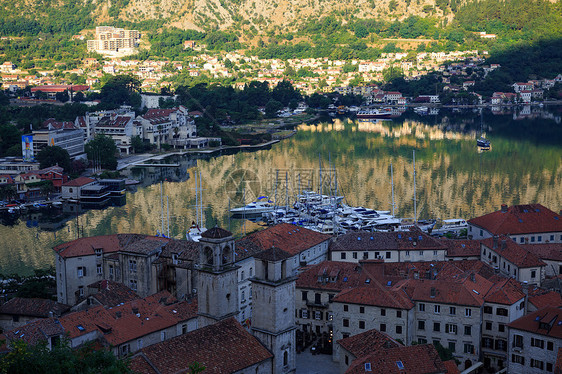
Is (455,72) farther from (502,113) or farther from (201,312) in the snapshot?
(201,312)

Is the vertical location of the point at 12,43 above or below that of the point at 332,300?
above

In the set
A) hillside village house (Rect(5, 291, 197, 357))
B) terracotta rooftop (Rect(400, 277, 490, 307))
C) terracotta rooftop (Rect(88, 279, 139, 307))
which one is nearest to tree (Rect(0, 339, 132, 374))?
hillside village house (Rect(5, 291, 197, 357))

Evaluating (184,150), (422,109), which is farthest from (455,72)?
(184,150)

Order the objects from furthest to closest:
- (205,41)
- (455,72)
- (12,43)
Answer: (205,41), (12,43), (455,72)

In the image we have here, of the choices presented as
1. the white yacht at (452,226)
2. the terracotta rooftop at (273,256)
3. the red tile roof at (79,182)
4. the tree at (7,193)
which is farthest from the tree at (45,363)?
the red tile roof at (79,182)

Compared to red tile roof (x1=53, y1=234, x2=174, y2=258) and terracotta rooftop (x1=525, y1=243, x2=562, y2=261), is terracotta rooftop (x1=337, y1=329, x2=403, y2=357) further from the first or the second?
terracotta rooftop (x1=525, y1=243, x2=562, y2=261)

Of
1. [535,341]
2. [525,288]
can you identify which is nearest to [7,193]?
[525,288]
